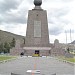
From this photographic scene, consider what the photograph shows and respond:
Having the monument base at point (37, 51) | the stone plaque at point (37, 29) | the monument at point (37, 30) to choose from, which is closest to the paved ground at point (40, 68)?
the monument base at point (37, 51)

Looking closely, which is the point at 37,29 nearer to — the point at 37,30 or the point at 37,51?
the point at 37,30

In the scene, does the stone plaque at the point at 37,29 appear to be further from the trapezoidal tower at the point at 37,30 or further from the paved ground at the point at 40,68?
the paved ground at the point at 40,68

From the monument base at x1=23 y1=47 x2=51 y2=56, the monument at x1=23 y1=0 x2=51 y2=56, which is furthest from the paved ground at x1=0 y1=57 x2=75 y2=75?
the monument at x1=23 y1=0 x2=51 y2=56

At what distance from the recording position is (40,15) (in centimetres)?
8194

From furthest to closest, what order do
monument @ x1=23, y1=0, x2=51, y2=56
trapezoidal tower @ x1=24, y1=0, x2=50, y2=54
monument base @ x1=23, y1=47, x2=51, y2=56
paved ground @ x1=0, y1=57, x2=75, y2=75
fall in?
trapezoidal tower @ x1=24, y1=0, x2=50, y2=54 < monument @ x1=23, y1=0, x2=51, y2=56 < monument base @ x1=23, y1=47, x2=51, y2=56 < paved ground @ x1=0, y1=57, x2=75, y2=75

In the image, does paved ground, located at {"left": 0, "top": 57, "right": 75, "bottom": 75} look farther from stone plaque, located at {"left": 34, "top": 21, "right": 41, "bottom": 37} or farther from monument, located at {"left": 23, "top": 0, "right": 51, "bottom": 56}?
stone plaque, located at {"left": 34, "top": 21, "right": 41, "bottom": 37}

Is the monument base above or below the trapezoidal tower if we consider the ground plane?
below

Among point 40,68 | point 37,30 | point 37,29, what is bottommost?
point 40,68

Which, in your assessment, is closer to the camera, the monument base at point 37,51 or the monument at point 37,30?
the monument base at point 37,51

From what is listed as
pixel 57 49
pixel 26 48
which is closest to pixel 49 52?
pixel 57 49

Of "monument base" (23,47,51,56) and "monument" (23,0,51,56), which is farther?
"monument" (23,0,51,56)

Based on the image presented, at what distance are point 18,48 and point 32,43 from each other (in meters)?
5.34

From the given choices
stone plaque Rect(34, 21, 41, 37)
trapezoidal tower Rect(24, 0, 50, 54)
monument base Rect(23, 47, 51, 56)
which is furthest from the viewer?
stone plaque Rect(34, 21, 41, 37)

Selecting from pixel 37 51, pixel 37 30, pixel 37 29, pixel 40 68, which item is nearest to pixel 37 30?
pixel 37 30
